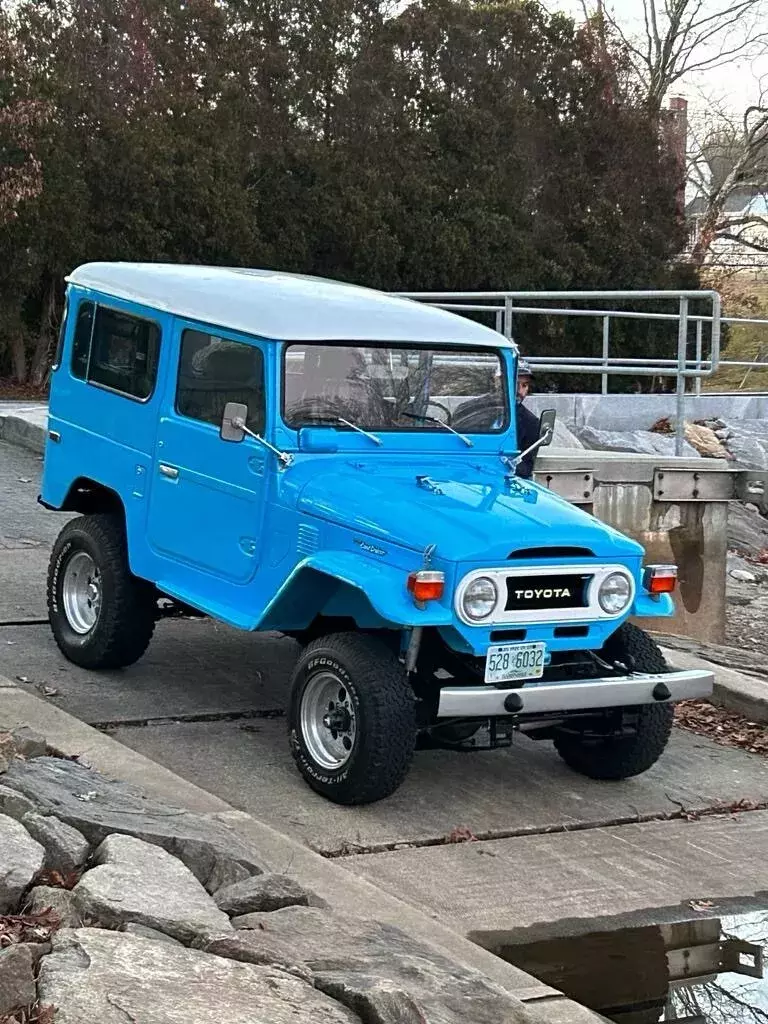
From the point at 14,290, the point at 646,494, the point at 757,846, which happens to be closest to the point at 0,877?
the point at 757,846

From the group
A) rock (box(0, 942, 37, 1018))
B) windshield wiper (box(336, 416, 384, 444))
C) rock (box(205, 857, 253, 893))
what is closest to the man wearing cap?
windshield wiper (box(336, 416, 384, 444))

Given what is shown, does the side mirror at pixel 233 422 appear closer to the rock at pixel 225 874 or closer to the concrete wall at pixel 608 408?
the rock at pixel 225 874

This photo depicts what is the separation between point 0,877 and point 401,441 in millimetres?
3522

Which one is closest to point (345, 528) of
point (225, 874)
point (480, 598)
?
point (480, 598)

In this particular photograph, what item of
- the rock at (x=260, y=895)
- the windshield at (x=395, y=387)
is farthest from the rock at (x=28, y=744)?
the windshield at (x=395, y=387)

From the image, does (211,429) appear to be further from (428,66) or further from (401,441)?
(428,66)

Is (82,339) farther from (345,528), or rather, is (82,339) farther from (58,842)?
(58,842)

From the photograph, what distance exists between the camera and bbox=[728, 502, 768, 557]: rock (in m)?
16.3

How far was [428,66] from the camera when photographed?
95.1 ft

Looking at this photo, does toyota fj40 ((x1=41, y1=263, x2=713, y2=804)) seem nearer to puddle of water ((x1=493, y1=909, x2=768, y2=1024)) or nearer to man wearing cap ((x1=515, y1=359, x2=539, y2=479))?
man wearing cap ((x1=515, y1=359, x2=539, y2=479))

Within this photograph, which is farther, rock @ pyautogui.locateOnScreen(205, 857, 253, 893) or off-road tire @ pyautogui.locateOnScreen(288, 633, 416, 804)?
off-road tire @ pyautogui.locateOnScreen(288, 633, 416, 804)

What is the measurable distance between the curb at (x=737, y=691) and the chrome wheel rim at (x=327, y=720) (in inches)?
107

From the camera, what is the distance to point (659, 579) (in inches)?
267

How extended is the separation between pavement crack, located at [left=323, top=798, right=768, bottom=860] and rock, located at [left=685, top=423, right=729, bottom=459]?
9990 millimetres
